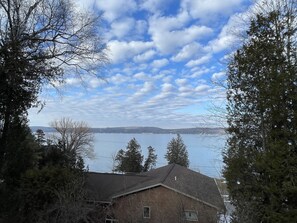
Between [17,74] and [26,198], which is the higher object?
[17,74]

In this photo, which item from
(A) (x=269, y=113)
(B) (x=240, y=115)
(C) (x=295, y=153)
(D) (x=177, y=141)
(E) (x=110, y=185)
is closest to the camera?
(C) (x=295, y=153)

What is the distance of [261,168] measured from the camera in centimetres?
917

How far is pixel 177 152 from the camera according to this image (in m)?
55.2

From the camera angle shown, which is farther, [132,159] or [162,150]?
[162,150]

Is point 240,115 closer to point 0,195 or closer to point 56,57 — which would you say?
point 56,57

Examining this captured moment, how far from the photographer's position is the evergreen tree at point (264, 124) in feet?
28.8

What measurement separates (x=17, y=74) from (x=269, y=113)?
913cm

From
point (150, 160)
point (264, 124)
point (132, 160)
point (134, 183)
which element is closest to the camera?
point (264, 124)

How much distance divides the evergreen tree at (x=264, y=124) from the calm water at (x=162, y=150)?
1484 mm

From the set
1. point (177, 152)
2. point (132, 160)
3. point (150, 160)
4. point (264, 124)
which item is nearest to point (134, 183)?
point (264, 124)

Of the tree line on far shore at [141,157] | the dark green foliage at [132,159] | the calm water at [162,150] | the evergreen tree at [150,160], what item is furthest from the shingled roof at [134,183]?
the evergreen tree at [150,160]

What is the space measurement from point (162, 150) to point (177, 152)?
14193mm

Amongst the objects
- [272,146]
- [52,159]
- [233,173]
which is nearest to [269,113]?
[272,146]

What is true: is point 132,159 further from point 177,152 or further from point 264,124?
point 264,124
